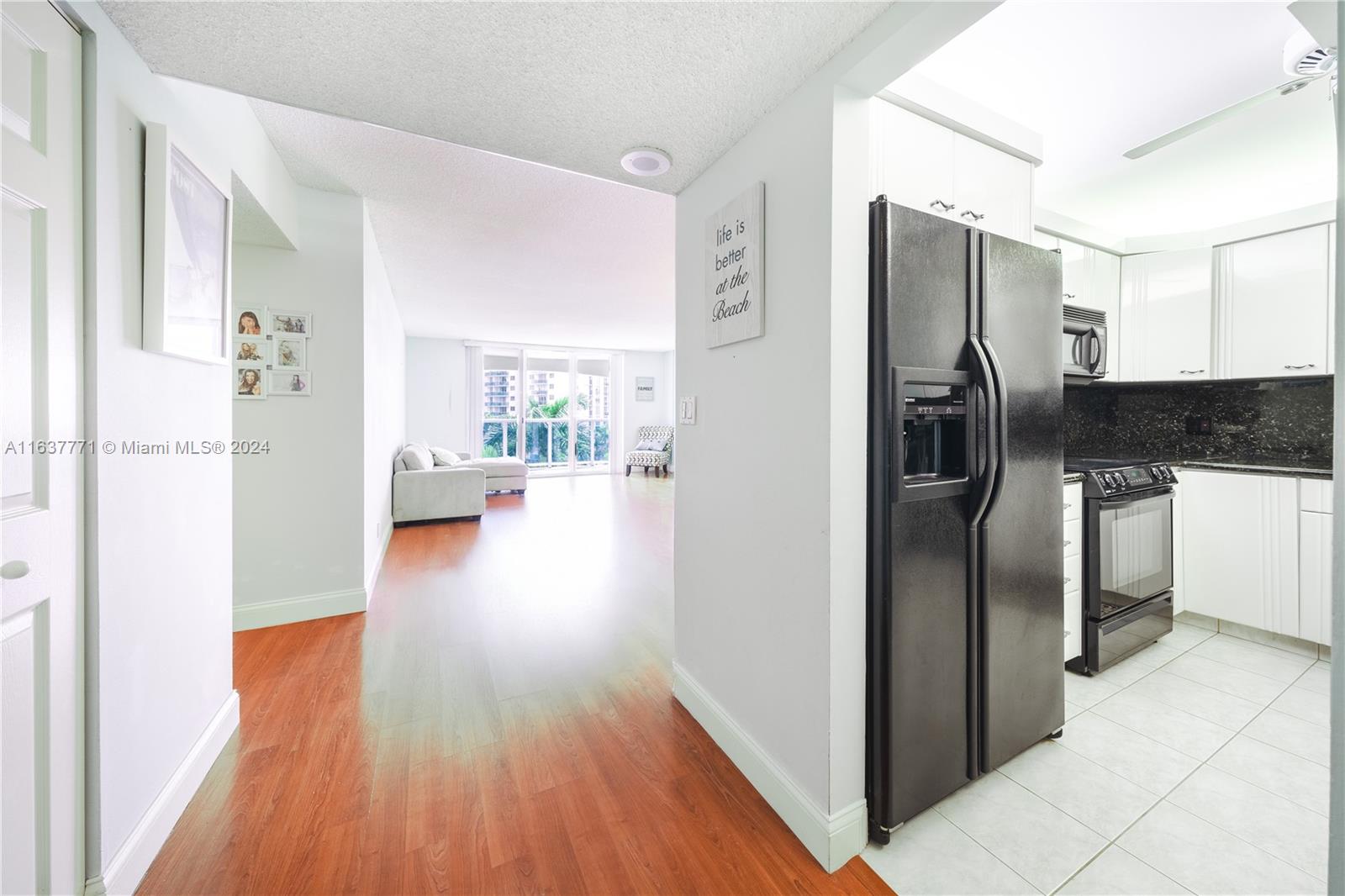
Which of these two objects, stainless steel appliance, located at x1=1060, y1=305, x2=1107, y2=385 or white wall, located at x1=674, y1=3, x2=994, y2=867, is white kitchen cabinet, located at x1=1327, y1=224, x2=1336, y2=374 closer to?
stainless steel appliance, located at x1=1060, y1=305, x2=1107, y2=385

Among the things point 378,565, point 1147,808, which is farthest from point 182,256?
point 1147,808

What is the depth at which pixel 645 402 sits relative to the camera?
10.5 meters

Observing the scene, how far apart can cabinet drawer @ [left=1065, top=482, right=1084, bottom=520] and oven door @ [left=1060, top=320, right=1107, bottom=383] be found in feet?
2.01

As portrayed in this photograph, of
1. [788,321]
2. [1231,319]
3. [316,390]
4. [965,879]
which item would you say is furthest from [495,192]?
[1231,319]

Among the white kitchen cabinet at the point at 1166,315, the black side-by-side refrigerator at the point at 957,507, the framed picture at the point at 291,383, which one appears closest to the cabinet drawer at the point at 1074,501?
the black side-by-side refrigerator at the point at 957,507

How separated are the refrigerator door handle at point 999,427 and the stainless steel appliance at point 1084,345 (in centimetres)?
133

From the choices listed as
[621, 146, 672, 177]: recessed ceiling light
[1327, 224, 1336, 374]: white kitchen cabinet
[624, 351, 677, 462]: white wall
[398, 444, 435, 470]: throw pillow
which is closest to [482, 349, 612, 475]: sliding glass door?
[624, 351, 677, 462]: white wall

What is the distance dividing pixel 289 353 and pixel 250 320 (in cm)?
24

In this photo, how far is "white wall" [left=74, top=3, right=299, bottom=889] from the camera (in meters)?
1.18

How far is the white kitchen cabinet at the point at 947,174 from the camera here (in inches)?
60.2

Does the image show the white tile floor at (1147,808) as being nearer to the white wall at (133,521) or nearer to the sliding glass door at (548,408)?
the white wall at (133,521)

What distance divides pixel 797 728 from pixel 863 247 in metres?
1.38

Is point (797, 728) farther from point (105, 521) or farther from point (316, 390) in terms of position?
point (316, 390)

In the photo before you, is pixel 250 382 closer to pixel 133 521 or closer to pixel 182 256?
pixel 182 256
